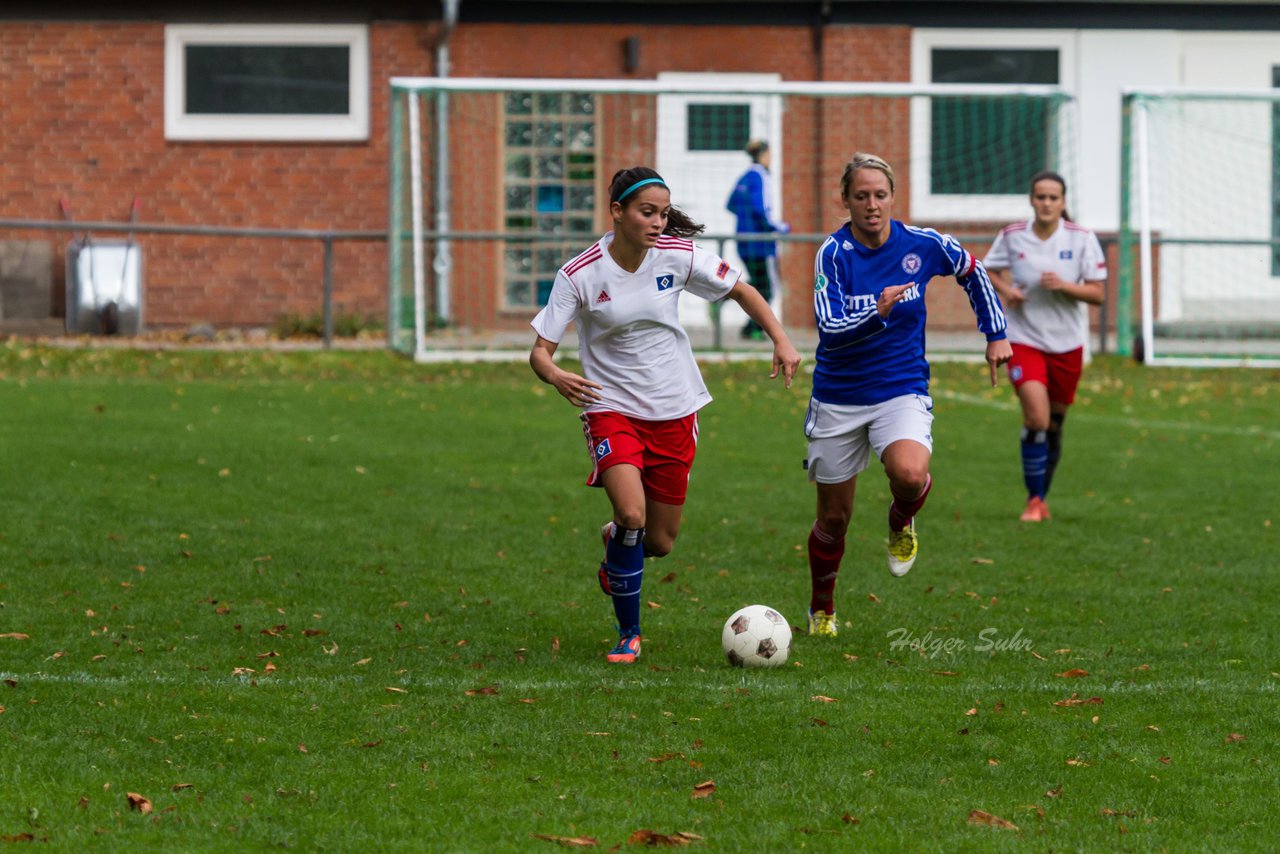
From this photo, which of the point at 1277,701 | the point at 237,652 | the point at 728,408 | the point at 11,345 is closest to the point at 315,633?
the point at 237,652

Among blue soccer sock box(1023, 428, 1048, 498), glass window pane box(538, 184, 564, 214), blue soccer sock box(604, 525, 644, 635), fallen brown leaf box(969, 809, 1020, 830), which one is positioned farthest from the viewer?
glass window pane box(538, 184, 564, 214)

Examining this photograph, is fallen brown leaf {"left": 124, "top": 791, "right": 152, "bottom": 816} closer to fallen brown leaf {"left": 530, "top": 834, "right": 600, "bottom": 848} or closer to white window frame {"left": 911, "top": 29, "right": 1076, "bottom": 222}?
fallen brown leaf {"left": 530, "top": 834, "right": 600, "bottom": 848}

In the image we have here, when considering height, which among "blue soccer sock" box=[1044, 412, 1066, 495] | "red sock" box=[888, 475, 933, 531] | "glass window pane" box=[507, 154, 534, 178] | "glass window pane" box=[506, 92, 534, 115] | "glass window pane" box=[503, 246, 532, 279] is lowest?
"red sock" box=[888, 475, 933, 531]

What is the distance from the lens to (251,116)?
2081 centimetres

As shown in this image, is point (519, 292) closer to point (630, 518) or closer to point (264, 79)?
point (264, 79)

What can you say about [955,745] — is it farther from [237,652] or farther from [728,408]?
[728,408]

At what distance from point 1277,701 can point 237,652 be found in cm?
369

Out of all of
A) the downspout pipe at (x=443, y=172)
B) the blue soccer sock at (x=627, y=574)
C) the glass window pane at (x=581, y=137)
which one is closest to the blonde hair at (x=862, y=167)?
the blue soccer sock at (x=627, y=574)

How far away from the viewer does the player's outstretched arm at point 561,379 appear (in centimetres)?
638

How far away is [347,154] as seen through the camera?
20.9 metres

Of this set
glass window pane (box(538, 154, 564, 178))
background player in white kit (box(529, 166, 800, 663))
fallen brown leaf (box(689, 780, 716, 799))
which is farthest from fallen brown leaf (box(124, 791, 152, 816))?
glass window pane (box(538, 154, 564, 178))

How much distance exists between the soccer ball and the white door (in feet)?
45.8

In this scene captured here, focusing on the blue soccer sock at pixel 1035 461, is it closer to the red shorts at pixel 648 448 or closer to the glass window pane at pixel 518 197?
the red shorts at pixel 648 448

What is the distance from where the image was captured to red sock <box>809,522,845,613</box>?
23.5 feet
